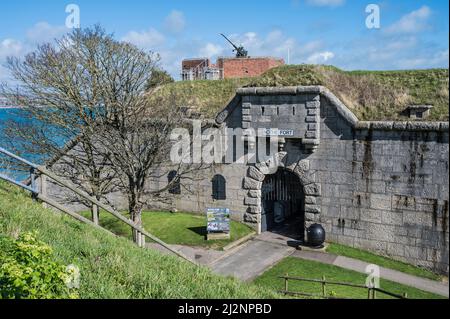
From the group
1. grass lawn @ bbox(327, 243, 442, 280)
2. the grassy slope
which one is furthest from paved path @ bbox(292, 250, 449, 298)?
the grassy slope

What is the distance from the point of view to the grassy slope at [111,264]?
7.03 m

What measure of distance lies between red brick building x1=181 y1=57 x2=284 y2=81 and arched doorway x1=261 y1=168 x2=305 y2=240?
31.6 ft

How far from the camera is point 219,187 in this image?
20797 millimetres

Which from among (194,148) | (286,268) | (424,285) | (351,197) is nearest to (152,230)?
(194,148)

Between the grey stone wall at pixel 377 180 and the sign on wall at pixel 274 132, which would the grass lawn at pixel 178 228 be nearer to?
the grey stone wall at pixel 377 180

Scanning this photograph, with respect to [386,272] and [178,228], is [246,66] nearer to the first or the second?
[178,228]

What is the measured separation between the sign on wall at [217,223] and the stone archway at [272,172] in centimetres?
183

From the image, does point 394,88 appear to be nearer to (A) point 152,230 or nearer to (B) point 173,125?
(B) point 173,125

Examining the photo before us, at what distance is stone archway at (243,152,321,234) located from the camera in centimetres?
1814

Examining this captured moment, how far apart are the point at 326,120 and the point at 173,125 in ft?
20.4

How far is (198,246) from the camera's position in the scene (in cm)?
1800

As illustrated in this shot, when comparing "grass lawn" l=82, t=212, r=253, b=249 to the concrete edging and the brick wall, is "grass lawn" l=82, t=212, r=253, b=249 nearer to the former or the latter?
the concrete edging

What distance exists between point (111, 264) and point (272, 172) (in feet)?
40.6

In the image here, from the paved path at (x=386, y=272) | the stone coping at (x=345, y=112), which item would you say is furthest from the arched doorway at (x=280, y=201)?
the stone coping at (x=345, y=112)
